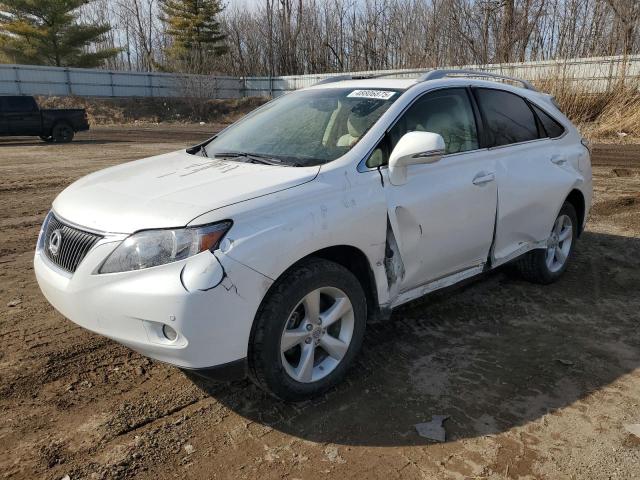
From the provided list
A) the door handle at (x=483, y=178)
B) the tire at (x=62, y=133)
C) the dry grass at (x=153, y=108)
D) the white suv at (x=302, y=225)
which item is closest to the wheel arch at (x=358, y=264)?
the white suv at (x=302, y=225)

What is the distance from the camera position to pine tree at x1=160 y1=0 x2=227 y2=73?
157 ft

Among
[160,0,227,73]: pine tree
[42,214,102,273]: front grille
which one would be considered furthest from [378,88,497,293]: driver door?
[160,0,227,73]: pine tree

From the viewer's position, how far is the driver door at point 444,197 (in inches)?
131

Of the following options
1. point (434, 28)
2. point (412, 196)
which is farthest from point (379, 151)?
point (434, 28)

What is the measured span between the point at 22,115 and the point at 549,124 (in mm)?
19222

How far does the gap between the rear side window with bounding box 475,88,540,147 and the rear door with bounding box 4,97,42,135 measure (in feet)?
62.4

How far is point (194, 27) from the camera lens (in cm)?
4806

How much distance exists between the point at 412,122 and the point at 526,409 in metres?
1.91

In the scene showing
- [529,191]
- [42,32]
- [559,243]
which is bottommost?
[559,243]

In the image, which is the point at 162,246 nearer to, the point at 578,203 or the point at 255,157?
the point at 255,157

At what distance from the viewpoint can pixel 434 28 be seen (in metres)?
33.3

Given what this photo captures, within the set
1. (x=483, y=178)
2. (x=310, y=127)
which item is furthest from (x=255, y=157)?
(x=483, y=178)

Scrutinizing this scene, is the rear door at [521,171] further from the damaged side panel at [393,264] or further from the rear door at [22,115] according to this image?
the rear door at [22,115]

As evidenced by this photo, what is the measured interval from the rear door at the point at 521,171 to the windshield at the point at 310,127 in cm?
102
